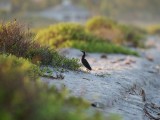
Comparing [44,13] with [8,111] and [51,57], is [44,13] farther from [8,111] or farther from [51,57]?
[8,111]

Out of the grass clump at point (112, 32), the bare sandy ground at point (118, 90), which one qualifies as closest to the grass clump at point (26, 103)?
the bare sandy ground at point (118, 90)

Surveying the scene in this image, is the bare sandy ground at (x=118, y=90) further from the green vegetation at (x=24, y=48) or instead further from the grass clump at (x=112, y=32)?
the grass clump at (x=112, y=32)

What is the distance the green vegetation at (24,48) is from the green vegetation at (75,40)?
333 inches

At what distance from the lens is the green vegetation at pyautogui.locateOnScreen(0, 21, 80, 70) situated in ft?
38.7

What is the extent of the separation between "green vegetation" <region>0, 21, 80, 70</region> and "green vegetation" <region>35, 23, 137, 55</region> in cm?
847

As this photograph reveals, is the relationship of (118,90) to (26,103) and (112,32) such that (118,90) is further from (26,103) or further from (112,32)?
(112,32)

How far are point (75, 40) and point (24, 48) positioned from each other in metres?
10.8

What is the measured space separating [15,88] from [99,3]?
100116mm

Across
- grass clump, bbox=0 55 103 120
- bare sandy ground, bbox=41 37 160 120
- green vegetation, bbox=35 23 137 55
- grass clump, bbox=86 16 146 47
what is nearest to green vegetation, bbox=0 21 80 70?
bare sandy ground, bbox=41 37 160 120

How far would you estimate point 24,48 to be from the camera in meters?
12.0

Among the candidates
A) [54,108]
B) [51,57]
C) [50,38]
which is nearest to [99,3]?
[50,38]

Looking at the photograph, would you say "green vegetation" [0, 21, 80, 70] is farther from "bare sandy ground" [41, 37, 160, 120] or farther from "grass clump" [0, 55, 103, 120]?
"grass clump" [0, 55, 103, 120]

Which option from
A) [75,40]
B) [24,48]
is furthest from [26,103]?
[75,40]

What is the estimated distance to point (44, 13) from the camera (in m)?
92.0
